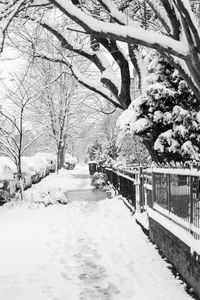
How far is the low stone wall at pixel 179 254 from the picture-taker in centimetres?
539

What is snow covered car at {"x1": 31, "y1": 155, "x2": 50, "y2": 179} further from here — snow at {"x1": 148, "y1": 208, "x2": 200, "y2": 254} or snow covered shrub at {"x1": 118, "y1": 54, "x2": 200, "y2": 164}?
snow at {"x1": 148, "y1": 208, "x2": 200, "y2": 254}

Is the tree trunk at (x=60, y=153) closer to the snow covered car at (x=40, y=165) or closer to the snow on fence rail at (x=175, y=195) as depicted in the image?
the snow covered car at (x=40, y=165)

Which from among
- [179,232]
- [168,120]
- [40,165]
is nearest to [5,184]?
[168,120]

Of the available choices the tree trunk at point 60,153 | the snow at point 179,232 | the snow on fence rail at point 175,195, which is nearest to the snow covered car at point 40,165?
the tree trunk at point 60,153

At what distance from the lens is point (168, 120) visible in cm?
1170

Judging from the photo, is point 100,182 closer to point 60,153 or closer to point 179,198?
point 179,198

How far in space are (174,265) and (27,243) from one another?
135 inches

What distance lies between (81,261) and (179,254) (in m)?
1.85

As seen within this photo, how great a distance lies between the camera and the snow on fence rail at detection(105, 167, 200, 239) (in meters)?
5.69

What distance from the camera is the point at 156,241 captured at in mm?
8180

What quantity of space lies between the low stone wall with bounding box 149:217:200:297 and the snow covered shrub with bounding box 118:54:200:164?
3.80 meters

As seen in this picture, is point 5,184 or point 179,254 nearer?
point 179,254

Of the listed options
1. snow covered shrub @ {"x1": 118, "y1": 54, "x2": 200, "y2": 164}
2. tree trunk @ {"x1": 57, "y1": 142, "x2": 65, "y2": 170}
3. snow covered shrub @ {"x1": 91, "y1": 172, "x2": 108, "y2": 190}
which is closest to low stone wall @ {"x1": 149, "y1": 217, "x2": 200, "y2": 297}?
snow covered shrub @ {"x1": 118, "y1": 54, "x2": 200, "y2": 164}

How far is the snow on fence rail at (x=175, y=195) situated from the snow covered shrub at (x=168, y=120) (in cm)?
132
